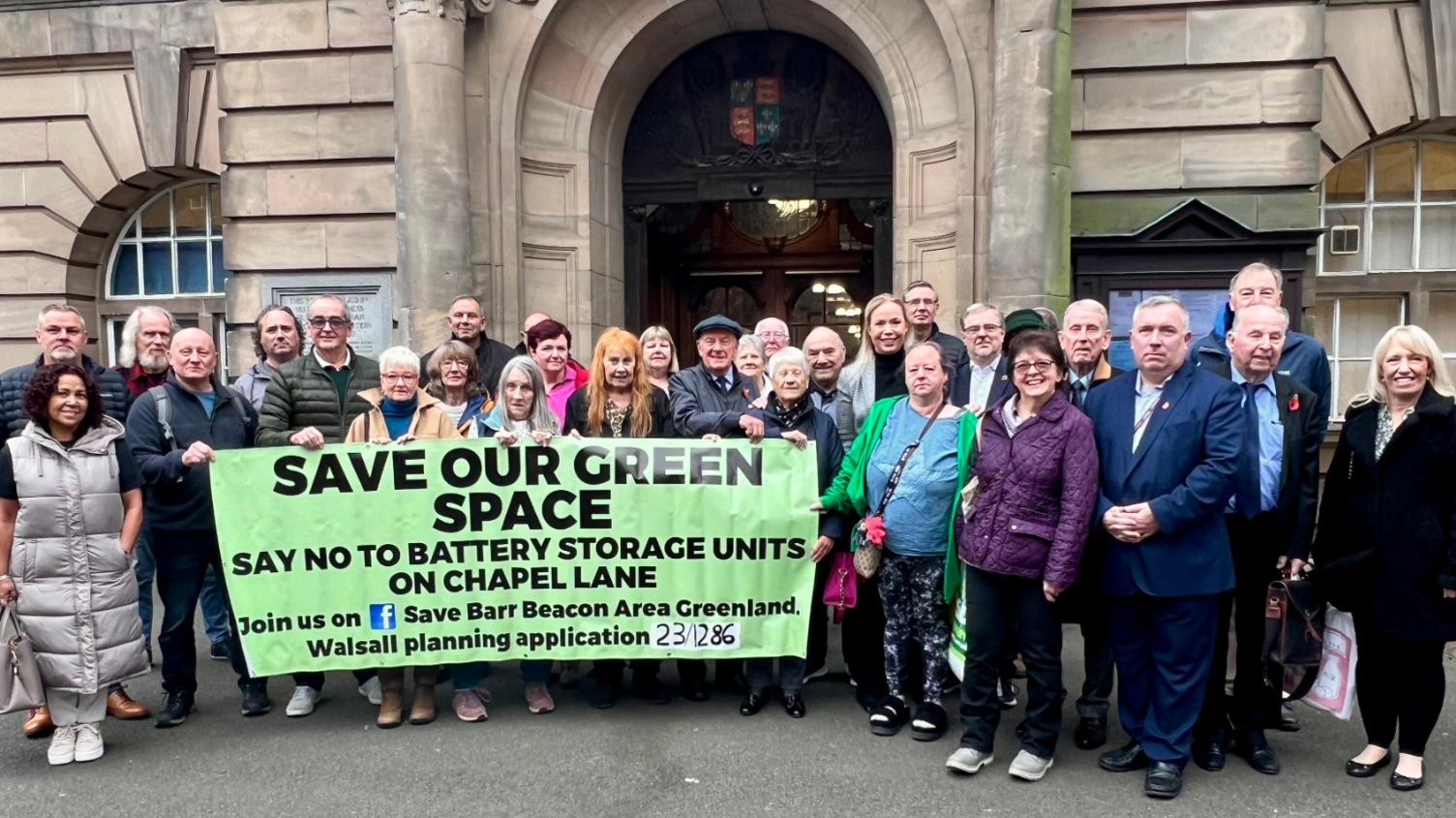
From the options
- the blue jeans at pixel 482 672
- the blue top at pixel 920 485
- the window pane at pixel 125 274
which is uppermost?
the window pane at pixel 125 274

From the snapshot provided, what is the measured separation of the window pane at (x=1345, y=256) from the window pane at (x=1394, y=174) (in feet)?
0.84

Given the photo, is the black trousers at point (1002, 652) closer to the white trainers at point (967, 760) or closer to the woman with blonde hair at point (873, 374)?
the white trainers at point (967, 760)

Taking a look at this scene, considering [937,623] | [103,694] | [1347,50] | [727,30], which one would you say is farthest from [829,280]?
[103,694]

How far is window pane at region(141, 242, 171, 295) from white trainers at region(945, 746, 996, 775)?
35.9 ft

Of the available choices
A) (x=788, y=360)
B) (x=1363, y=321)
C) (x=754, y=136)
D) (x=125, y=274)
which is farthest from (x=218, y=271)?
(x=1363, y=321)

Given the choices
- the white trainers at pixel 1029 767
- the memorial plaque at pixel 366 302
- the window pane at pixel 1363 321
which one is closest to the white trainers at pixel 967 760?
the white trainers at pixel 1029 767

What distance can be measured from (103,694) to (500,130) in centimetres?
580

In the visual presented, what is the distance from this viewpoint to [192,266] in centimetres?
1128

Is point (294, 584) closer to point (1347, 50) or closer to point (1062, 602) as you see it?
point (1062, 602)

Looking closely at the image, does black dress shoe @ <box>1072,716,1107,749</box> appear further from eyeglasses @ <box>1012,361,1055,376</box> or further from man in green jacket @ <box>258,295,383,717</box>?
man in green jacket @ <box>258,295,383,717</box>

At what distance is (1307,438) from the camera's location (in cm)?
418

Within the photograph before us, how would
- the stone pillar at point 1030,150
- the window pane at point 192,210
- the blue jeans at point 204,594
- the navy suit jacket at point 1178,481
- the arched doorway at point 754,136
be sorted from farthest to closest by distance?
the window pane at point 192,210 < the arched doorway at point 754,136 < the stone pillar at point 1030,150 < the blue jeans at point 204,594 < the navy suit jacket at point 1178,481

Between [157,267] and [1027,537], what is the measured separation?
11.2 m

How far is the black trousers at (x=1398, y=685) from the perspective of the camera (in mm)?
3930
